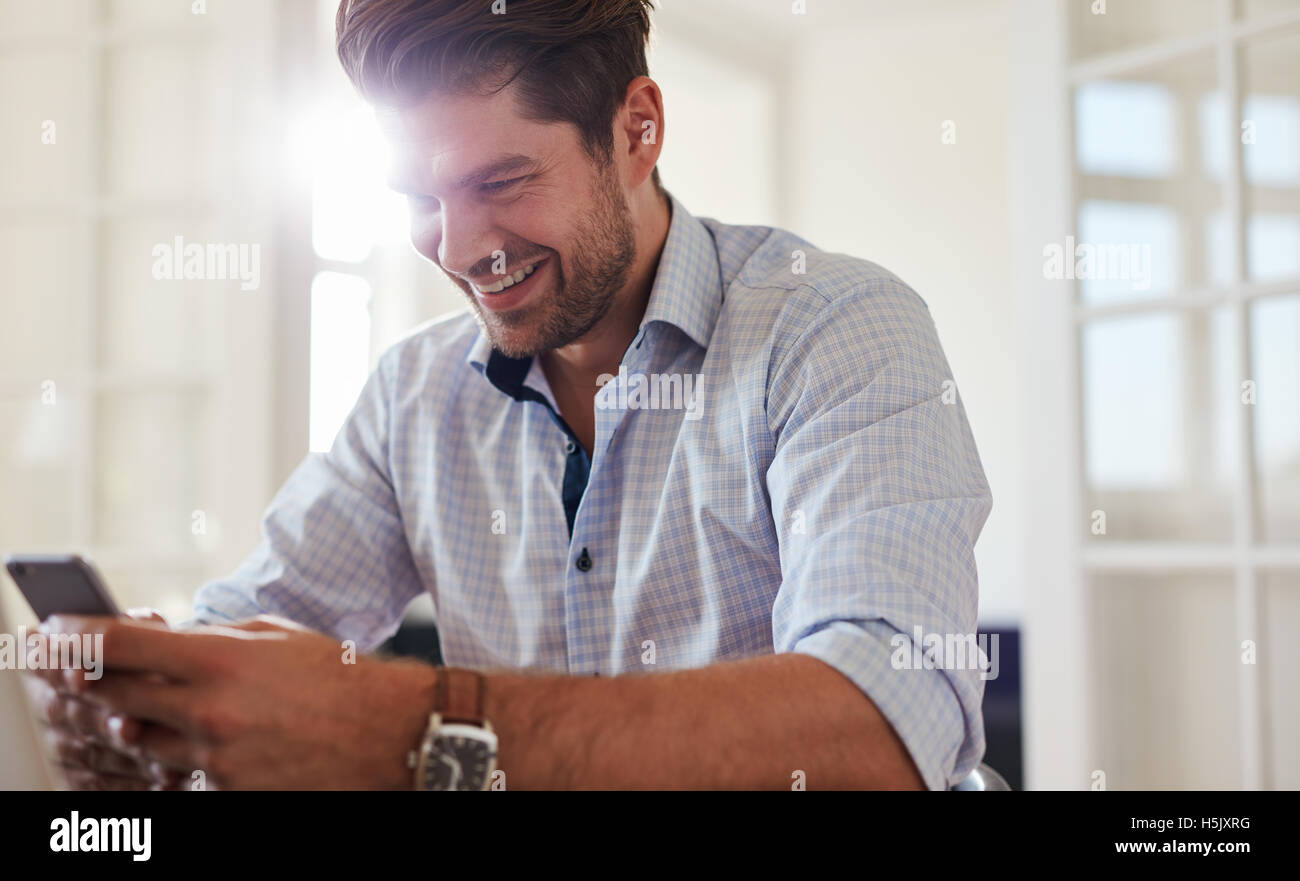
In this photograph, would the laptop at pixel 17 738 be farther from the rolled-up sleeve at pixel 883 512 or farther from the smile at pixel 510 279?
the smile at pixel 510 279

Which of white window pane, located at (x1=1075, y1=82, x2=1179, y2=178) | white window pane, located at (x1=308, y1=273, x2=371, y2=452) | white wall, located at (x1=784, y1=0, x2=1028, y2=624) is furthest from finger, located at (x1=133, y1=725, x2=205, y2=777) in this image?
white wall, located at (x1=784, y1=0, x2=1028, y2=624)

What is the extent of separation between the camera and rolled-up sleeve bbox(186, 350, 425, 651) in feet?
3.96

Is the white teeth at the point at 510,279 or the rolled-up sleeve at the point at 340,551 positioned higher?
the white teeth at the point at 510,279

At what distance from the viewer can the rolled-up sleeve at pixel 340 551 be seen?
121 centimetres

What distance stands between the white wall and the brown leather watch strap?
12.1 feet

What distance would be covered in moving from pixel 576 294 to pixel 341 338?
3061 millimetres

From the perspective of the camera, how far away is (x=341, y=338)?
160 inches

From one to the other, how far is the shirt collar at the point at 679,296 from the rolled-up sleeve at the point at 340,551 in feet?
0.52

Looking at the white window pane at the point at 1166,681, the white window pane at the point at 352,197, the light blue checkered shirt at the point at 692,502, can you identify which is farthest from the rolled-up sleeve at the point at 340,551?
the white window pane at the point at 352,197

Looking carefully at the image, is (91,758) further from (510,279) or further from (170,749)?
(510,279)

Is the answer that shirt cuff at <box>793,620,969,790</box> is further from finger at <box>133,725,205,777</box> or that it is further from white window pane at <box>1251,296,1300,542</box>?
white window pane at <box>1251,296,1300,542</box>

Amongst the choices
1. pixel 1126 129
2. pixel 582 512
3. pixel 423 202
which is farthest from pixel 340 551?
pixel 1126 129

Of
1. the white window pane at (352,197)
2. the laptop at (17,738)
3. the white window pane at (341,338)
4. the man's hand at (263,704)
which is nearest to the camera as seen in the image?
the laptop at (17,738)
